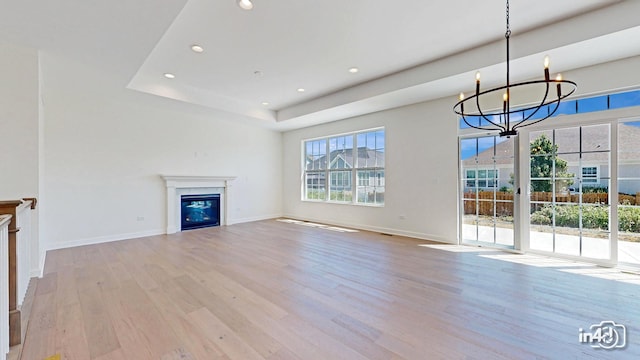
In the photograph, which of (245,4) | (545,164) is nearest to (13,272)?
(245,4)

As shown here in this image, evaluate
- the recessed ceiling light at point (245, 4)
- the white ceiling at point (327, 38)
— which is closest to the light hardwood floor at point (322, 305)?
the white ceiling at point (327, 38)

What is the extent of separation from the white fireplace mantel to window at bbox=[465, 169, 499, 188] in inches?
209

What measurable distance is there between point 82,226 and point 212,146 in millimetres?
2889

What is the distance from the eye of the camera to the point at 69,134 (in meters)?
4.46

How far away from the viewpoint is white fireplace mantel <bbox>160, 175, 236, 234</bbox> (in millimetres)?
5574

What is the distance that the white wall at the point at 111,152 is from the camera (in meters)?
4.27

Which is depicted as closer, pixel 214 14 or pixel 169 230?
pixel 214 14

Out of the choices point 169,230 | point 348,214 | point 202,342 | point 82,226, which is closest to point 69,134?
point 82,226

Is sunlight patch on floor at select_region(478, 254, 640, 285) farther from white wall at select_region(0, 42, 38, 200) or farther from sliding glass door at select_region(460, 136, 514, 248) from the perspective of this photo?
white wall at select_region(0, 42, 38, 200)

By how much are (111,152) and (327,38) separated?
4.56 metres

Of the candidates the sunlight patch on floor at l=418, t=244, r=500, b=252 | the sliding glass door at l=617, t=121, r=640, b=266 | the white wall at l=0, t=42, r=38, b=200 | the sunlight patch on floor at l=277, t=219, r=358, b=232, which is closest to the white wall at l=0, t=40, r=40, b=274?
the white wall at l=0, t=42, r=38, b=200

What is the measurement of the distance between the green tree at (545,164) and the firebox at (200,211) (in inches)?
254

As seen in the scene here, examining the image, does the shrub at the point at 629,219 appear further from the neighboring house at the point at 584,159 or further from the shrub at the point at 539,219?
the shrub at the point at 539,219

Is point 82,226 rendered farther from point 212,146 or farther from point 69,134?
point 212,146
